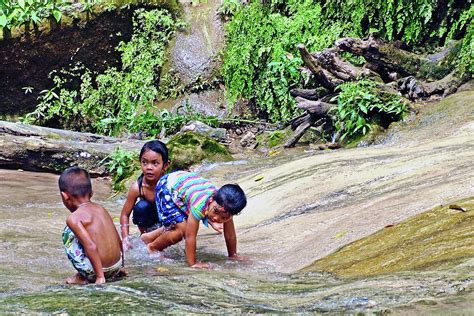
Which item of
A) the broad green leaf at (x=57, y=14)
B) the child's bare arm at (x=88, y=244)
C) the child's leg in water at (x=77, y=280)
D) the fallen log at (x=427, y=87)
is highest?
the broad green leaf at (x=57, y=14)

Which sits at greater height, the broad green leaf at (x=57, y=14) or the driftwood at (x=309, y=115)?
the broad green leaf at (x=57, y=14)

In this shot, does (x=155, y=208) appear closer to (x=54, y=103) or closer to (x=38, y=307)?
(x=38, y=307)

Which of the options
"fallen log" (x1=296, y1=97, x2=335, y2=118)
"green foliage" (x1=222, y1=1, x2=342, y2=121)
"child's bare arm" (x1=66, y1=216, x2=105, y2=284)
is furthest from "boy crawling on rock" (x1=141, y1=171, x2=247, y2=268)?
"green foliage" (x1=222, y1=1, x2=342, y2=121)

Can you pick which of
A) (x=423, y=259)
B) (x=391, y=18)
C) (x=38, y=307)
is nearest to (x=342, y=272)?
(x=423, y=259)

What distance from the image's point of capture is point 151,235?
18.2ft

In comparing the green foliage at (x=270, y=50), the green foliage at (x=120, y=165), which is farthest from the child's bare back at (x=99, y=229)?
the green foliage at (x=270, y=50)

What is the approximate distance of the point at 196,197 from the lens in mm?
5113

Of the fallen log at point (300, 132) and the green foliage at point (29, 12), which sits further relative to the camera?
the green foliage at point (29, 12)

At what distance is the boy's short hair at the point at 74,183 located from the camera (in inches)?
170

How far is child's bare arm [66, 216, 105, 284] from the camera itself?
13.7 ft

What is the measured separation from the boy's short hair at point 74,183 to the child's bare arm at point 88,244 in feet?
0.63

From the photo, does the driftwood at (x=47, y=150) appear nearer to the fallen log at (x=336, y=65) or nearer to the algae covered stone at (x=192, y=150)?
the algae covered stone at (x=192, y=150)

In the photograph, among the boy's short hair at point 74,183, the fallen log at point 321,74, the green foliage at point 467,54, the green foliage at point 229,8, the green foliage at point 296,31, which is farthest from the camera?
the green foliage at point 229,8

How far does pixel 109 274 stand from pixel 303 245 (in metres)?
1.54
